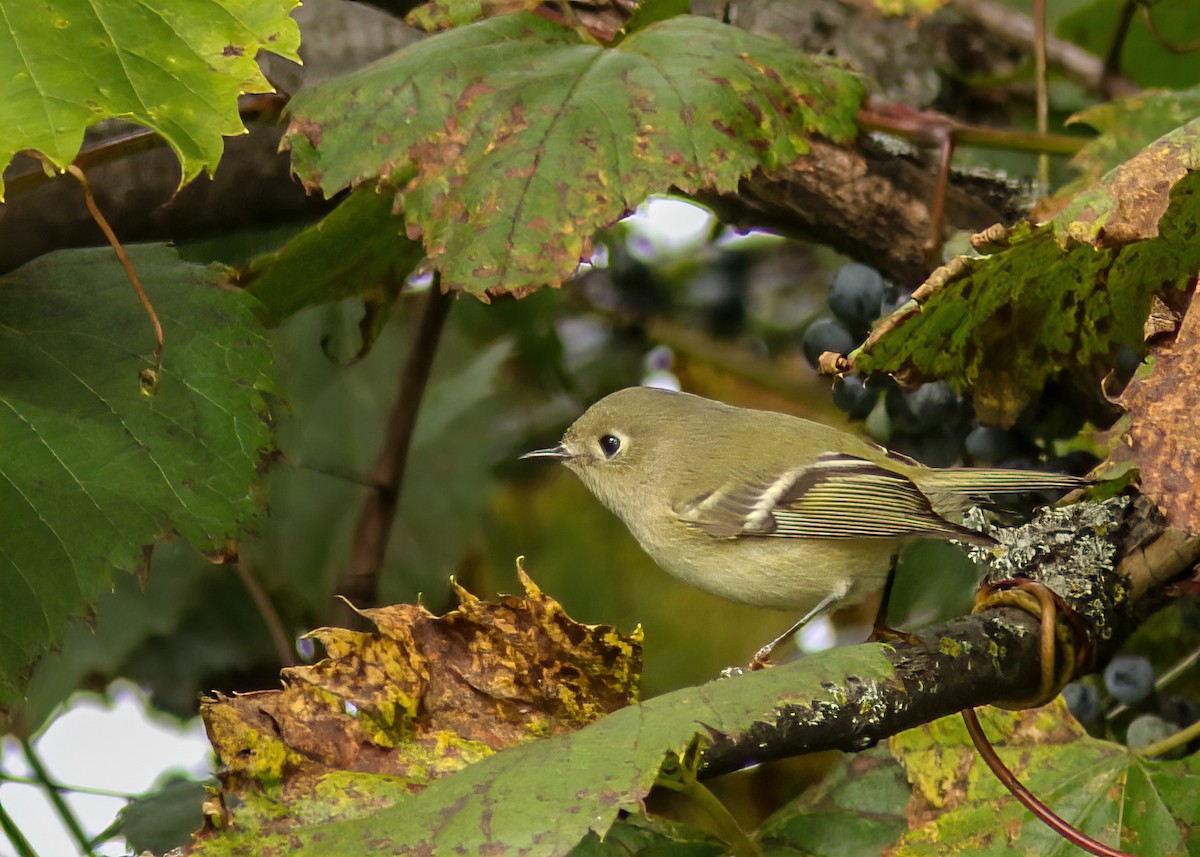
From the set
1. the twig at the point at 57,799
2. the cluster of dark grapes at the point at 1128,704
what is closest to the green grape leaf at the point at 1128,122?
the cluster of dark grapes at the point at 1128,704

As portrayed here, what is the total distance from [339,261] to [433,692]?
82 centimetres

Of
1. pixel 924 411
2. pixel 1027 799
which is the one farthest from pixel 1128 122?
pixel 1027 799

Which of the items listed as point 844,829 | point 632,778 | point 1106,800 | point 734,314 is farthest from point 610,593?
point 632,778

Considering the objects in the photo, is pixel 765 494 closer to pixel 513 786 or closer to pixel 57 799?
pixel 513 786

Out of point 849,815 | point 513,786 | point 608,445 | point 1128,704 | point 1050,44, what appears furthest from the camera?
point 1050,44

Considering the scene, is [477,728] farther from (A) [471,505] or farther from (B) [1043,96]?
(B) [1043,96]

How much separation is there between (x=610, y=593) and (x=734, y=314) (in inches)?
29.2

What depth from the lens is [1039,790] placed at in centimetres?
159

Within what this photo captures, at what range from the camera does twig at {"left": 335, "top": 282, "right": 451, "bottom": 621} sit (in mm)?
2457

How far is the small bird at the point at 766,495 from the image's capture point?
1.89m

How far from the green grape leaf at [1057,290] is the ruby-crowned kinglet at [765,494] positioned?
165 mm

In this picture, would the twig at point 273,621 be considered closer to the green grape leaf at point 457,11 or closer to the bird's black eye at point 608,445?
the bird's black eye at point 608,445

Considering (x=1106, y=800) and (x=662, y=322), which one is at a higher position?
(x=662, y=322)

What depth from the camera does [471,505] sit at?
9.18 feet
